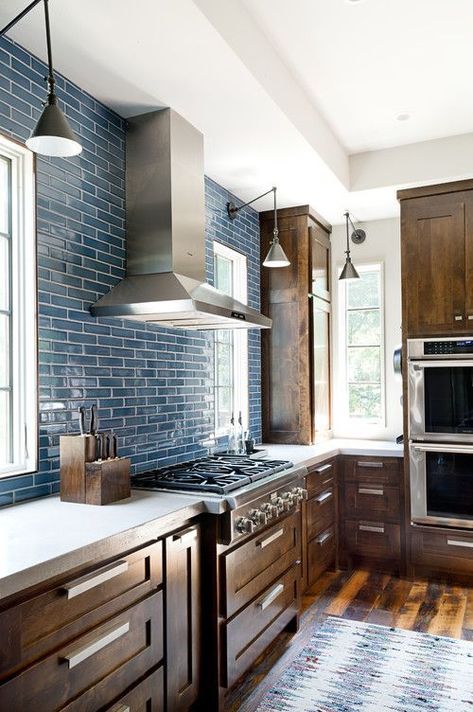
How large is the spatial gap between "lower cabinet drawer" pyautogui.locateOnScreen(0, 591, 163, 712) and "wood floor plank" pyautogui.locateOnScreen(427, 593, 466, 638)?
5.97 feet

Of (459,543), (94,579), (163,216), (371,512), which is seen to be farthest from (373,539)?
(94,579)

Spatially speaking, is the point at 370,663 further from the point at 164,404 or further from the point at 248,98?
the point at 248,98

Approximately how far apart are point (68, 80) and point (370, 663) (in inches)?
118

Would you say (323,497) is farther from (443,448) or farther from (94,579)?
(94,579)

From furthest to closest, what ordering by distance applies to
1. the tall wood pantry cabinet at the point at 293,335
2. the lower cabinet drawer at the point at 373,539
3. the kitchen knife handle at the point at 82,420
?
1. the tall wood pantry cabinet at the point at 293,335
2. the lower cabinet drawer at the point at 373,539
3. the kitchen knife handle at the point at 82,420

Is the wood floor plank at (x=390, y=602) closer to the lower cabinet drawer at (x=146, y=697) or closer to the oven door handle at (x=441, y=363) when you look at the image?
the oven door handle at (x=441, y=363)

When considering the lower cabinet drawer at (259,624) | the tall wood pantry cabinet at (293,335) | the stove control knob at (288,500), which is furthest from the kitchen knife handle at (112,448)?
the tall wood pantry cabinet at (293,335)

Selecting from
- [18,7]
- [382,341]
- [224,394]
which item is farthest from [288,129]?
[382,341]

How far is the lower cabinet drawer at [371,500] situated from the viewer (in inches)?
153

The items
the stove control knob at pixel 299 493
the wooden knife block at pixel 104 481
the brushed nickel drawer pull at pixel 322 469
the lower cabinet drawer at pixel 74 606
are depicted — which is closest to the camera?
the lower cabinet drawer at pixel 74 606

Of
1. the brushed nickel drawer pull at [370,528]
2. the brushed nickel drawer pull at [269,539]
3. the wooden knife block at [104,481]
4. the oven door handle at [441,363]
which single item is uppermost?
the oven door handle at [441,363]

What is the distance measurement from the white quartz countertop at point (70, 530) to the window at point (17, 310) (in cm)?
26

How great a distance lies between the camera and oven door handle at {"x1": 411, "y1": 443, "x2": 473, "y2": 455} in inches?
142

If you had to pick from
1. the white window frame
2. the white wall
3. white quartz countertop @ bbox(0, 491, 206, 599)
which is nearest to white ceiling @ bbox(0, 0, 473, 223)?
the white wall
